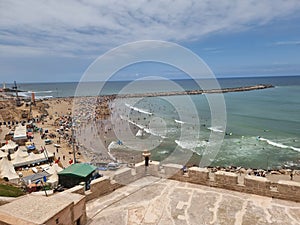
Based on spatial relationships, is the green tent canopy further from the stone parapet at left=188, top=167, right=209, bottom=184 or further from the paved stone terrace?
the stone parapet at left=188, top=167, right=209, bottom=184

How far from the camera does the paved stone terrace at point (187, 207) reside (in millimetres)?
5754

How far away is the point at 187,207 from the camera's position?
6340mm

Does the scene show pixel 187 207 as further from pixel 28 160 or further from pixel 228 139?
pixel 228 139

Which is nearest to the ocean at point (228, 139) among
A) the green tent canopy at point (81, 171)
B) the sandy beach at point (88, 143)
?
the sandy beach at point (88, 143)

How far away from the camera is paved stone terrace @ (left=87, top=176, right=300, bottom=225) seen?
227 inches

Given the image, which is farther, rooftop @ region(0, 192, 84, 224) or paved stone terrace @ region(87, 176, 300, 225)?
paved stone terrace @ region(87, 176, 300, 225)

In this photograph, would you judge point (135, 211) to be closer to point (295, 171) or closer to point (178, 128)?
point (295, 171)

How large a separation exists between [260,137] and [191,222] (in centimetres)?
3728

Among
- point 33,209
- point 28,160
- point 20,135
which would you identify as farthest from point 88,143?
point 33,209

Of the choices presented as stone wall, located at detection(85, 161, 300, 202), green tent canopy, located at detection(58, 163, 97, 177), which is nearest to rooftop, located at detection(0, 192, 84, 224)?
stone wall, located at detection(85, 161, 300, 202)

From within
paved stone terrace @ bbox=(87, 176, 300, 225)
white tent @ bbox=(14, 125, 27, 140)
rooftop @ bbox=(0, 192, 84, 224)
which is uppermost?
rooftop @ bbox=(0, 192, 84, 224)

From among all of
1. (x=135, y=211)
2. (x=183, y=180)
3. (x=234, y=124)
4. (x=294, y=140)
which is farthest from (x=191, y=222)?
(x=234, y=124)

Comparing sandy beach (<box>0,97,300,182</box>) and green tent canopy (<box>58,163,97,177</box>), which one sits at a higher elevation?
green tent canopy (<box>58,163,97,177</box>)

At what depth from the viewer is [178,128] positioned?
48.5 m
